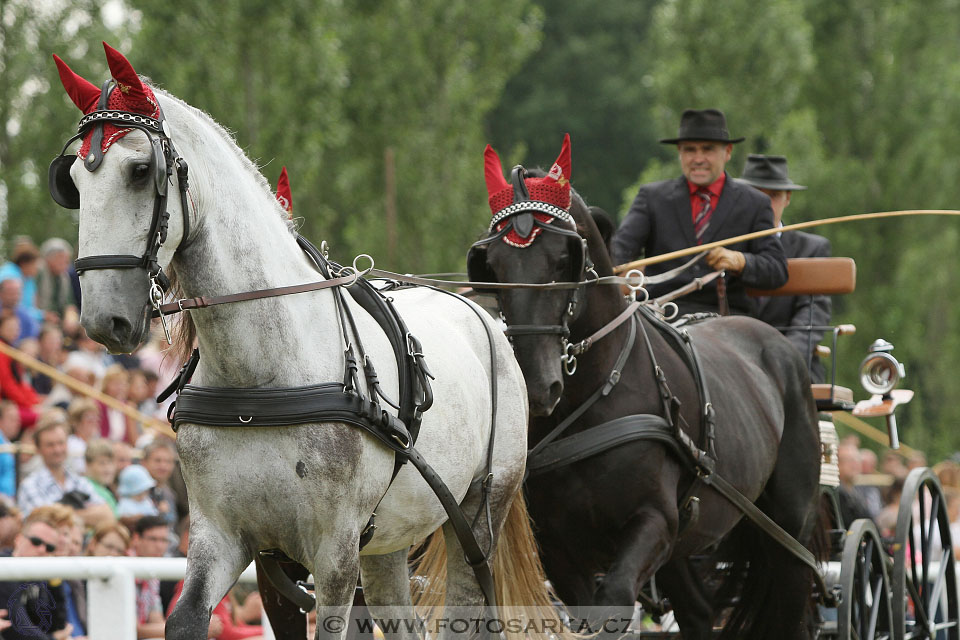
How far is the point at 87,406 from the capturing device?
794 cm

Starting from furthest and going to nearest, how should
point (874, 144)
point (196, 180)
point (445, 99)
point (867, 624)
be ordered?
point (874, 144) → point (445, 99) → point (867, 624) → point (196, 180)

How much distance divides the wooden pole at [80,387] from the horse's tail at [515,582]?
145 inches

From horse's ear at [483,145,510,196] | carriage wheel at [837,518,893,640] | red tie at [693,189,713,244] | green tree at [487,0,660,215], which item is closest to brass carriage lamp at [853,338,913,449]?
carriage wheel at [837,518,893,640]

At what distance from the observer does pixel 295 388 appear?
3.24 meters

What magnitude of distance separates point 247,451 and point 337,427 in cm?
24

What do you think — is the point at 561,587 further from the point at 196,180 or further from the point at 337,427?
the point at 196,180

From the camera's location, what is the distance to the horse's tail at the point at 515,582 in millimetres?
4391

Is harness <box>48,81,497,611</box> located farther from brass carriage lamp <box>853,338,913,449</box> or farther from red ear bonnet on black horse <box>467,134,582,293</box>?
brass carriage lamp <box>853,338,913,449</box>

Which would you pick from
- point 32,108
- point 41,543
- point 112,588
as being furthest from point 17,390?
point 32,108

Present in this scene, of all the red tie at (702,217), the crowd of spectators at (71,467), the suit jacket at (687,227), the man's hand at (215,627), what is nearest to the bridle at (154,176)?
the crowd of spectators at (71,467)

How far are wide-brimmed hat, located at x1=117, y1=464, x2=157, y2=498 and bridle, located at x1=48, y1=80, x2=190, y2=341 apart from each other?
4.33 m

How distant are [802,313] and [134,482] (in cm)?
386

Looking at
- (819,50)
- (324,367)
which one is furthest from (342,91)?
(324,367)

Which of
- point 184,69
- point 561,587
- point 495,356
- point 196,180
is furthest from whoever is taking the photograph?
point 184,69
